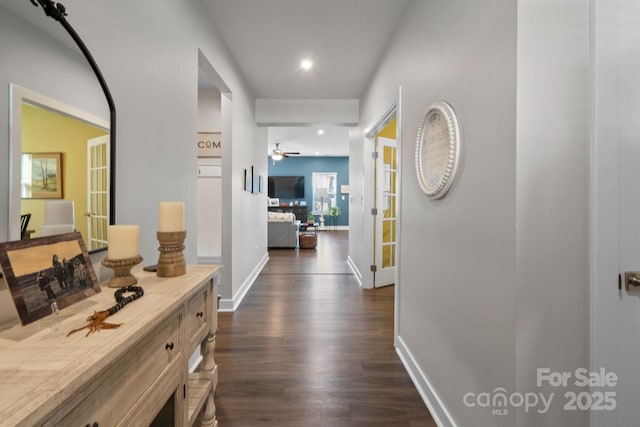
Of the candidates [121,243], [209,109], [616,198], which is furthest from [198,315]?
[209,109]

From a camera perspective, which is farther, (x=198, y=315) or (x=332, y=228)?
(x=332, y=228)

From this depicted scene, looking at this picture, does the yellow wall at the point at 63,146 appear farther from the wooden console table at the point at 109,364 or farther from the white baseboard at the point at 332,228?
the white baseboard at the point at 332,228

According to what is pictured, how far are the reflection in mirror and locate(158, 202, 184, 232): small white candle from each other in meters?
0.21

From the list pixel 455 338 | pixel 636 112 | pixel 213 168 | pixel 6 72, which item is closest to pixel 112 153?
pixel 6 72

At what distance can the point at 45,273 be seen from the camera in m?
0.73

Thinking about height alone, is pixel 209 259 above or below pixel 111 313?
below

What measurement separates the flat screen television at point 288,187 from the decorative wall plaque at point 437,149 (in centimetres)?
906

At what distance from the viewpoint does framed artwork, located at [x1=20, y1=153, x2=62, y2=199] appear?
2.50 ft

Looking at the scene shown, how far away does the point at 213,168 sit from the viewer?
14.1ft

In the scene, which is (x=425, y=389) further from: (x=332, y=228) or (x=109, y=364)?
(x=332, y=228)

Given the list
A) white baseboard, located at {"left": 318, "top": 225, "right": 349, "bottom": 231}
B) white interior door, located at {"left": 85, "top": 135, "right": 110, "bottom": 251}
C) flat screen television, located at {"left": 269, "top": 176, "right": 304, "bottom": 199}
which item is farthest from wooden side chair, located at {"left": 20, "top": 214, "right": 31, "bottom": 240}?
white baseboard, located at {"left": 318, "top": 225, "right": 349, "bottom": 231}

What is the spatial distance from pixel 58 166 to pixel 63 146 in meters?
0.06

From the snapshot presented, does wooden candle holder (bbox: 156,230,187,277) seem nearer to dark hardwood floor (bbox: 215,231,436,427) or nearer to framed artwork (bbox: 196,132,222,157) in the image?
dark hardwood floor (bbox: 215,231,436,427)

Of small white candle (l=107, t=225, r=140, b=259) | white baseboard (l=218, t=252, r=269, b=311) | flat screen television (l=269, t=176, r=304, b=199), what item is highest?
flat screen television (l=269, t=176, r=304, b=199)
